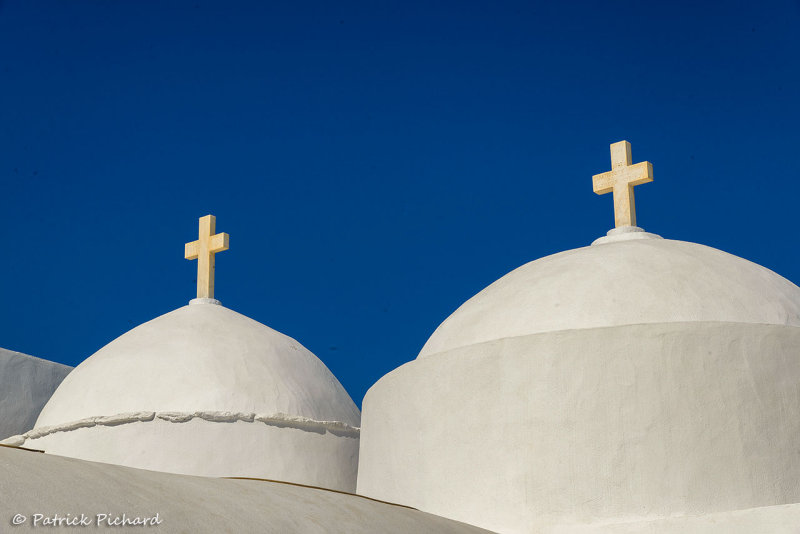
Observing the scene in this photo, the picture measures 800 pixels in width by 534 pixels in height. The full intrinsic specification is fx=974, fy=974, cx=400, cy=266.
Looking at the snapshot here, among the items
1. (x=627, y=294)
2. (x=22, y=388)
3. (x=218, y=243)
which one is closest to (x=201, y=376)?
(x=218, y=243)

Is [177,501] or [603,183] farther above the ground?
[603,183]

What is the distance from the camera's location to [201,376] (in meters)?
10.4

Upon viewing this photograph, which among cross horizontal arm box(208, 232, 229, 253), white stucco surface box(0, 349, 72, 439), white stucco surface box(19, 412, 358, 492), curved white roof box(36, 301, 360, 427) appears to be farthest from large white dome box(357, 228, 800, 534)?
white stucco surface box(0, 349, 72, 439)

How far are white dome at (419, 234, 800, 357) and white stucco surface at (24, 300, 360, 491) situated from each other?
2.68m

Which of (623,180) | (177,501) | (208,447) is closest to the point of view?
(177,501)

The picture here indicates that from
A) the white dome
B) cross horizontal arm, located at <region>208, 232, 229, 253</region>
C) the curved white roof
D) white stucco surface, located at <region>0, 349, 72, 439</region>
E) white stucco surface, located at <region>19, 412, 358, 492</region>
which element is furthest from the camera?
white stucco surface, located at <region>0, 349, 72, 439</region>

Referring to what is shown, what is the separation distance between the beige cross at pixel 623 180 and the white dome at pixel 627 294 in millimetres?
542

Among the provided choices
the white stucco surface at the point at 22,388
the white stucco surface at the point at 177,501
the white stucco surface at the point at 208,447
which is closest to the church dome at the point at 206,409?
the white stucco surface at the point at 208,447

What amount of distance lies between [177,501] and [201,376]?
6240 millimetres

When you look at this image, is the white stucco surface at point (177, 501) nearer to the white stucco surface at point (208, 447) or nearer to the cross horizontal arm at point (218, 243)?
the white stucco surface at point (208, 447)

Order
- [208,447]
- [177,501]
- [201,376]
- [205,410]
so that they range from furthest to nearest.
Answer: [201,376] → [205,410] → [208,447] → [177,501]

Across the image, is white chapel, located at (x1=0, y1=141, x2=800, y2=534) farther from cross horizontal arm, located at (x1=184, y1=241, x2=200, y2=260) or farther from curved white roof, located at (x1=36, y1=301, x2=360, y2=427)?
cross horizontal arm, located at (x1=184, y1=241, x2=200, y2=260)

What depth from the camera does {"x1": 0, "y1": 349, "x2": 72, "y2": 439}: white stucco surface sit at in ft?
41.0

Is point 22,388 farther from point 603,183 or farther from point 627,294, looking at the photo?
point 627,294
